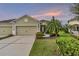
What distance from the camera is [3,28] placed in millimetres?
3496

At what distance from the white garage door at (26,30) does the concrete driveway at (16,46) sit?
68mm

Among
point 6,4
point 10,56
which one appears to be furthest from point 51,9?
point 10,56

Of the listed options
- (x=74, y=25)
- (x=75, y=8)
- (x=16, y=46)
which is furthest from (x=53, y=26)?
(x=16, y=46)

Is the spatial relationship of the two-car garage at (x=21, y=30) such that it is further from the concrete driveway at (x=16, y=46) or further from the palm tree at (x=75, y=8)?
the palm tree at (x=75, y=8)

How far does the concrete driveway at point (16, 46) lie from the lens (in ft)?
11.3

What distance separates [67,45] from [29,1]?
923mm

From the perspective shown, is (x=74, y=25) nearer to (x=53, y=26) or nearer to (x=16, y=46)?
(x=53, y=26)

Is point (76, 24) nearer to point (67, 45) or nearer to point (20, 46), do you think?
point (67, 45)

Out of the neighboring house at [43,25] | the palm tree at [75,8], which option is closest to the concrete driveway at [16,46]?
the neighboring house at [43,25]

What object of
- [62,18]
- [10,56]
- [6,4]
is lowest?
[10,56]

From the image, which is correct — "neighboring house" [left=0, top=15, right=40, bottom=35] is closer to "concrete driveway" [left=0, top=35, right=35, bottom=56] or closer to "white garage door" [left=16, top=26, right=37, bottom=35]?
"white garage door" [left=16, top=26, right=37, bottom=35]

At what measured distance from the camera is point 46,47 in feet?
A: 11.5

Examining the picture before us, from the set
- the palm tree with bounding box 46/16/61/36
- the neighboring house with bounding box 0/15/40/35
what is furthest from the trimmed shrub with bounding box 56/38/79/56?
the neighboring house with bounding box 0/15/40/35

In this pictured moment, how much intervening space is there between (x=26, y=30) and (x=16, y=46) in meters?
0.32
